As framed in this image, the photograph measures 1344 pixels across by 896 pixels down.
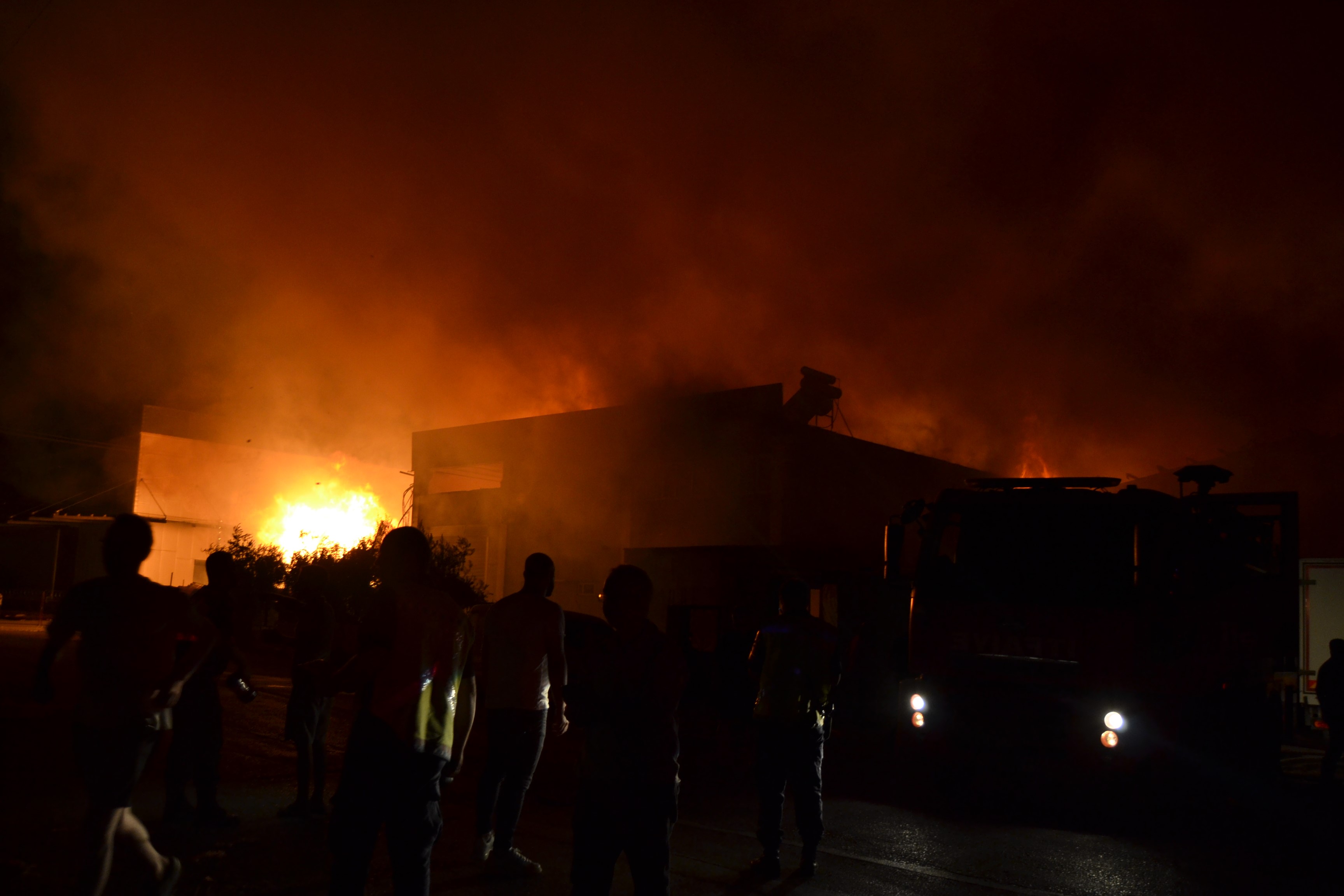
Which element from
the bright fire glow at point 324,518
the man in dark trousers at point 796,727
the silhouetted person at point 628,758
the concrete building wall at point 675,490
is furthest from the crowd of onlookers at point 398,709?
the bright fire glow at point 324,518

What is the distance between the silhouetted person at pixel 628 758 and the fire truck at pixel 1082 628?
205 inches

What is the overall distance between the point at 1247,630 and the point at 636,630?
7846 millimetres

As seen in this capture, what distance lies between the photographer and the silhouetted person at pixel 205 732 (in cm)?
565

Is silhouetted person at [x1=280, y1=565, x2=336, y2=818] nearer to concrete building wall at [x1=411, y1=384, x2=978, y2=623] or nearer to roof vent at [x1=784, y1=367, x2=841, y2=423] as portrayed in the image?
concrete building wall at [x1=411, y1=384, x2=978, y2=623]

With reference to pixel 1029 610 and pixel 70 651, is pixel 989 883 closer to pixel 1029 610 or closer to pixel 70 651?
pixel 1029 610

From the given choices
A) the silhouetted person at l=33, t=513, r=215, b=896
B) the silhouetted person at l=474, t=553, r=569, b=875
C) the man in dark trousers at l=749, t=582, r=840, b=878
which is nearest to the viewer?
the silhouetted person at l=33, t=513, r=215, b=896

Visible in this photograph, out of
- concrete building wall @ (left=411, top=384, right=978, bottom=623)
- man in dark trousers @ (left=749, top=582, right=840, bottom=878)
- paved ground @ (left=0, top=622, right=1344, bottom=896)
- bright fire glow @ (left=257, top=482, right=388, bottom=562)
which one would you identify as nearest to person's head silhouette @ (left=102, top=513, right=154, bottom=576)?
paved ground @ (left=0, top=622, right=1344, bottom=896)

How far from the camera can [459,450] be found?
35.8 metres

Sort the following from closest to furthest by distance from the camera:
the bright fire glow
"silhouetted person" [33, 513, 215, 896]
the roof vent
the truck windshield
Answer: "silhouetted person" [33, 513, 215, 896] → the truck windshield → the roof vent → the bright fire glow

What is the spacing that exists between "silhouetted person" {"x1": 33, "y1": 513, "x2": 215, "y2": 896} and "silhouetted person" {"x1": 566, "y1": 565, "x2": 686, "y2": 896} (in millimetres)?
1661

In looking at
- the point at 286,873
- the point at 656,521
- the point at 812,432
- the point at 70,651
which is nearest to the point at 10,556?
the point at 70,651

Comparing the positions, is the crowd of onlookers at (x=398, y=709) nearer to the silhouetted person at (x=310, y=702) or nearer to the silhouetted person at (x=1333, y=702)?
the silhouetted person at (x=310, y=702)

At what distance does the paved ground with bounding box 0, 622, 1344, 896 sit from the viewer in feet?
16.5

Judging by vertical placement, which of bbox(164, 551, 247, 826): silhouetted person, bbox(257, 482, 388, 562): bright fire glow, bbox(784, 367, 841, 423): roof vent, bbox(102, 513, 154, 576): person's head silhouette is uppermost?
bbox(784, 367, 841, 423): roof vent
